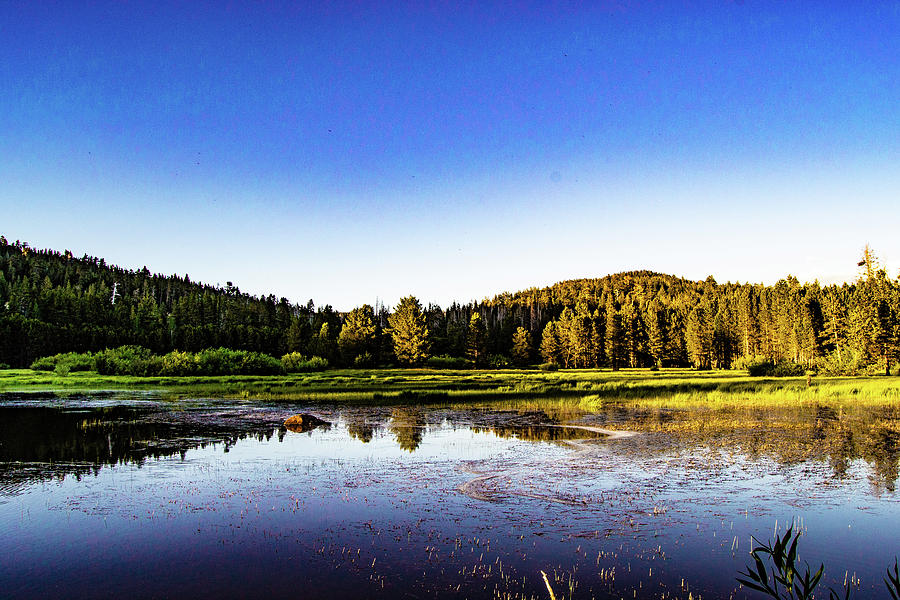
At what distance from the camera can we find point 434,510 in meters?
15.6

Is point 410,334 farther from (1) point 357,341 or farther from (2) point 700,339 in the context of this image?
(2) point 700,339

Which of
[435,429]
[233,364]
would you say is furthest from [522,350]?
[435,429]

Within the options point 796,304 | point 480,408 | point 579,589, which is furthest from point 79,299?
point 579,589

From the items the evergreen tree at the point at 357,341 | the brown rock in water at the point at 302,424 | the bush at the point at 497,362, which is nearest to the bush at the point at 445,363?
the bush at the point at 497,362

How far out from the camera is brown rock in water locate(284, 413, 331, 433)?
31487 mm

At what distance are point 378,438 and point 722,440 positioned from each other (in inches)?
603

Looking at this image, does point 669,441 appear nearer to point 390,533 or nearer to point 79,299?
point 390,533

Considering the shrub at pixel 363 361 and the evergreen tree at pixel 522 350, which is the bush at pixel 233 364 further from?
the evergreen tree at pixel 522 350

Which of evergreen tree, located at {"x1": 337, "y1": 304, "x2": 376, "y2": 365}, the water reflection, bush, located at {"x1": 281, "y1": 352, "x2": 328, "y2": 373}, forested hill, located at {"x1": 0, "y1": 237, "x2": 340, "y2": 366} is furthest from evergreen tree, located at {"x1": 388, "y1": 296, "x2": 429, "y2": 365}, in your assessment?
the water reflection

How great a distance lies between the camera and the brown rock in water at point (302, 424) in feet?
103

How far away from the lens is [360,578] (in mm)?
11125

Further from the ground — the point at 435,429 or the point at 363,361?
the point at 363,361

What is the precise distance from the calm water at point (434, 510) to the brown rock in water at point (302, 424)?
180cm

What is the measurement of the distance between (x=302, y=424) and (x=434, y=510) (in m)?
18.1
